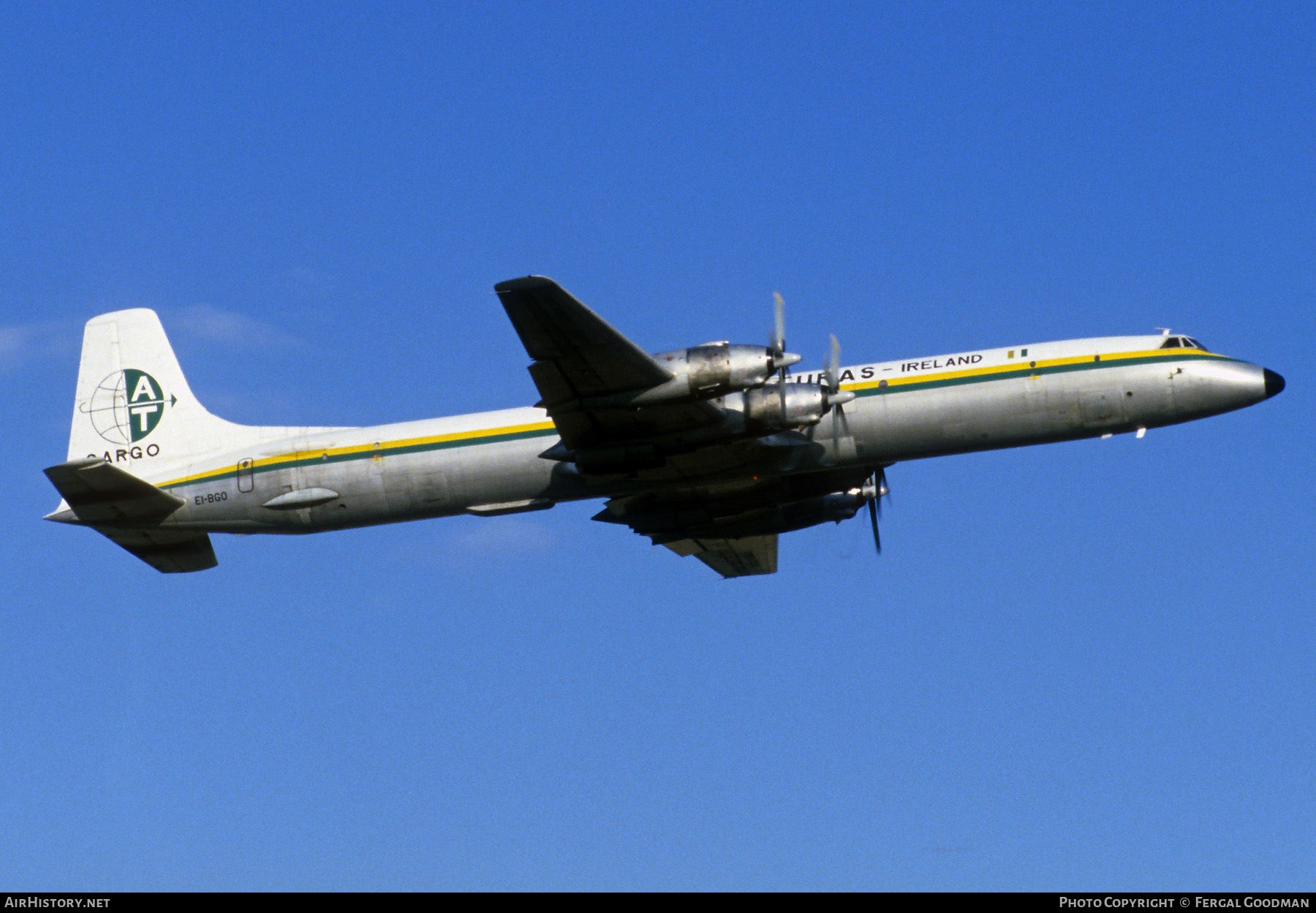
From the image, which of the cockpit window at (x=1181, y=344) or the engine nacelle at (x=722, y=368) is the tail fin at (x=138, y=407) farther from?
the cockpit window at (x=1181, y=344)

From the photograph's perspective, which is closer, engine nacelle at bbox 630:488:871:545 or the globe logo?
engine nacelle at bbox 630:488:871:545

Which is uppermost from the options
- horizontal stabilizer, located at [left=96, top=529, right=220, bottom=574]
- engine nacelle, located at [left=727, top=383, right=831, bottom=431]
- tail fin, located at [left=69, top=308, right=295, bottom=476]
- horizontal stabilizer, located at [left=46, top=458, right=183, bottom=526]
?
tail fin, located at [left=69, top=308, right=295, bottom=476]

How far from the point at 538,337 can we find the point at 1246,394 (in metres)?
18.6

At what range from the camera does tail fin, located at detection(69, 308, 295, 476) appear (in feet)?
136

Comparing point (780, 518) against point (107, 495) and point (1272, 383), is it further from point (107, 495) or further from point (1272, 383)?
point (107, 495)

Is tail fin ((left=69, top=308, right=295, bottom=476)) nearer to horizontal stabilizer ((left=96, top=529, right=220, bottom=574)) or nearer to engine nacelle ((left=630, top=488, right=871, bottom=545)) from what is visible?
horizontal stabilizer ((left=96, top=529, right=220, bottom=574))

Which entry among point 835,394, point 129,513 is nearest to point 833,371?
point 835,394

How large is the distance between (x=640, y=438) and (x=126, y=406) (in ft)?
58.9

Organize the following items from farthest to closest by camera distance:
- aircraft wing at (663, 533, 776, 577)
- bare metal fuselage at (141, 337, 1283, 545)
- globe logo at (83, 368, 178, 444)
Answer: aircraft wing at (663, 533, 776, 577) → globe logo at (83, 368, 178, 444) → bare metal fuselage at (141, 337, 1283, 545)

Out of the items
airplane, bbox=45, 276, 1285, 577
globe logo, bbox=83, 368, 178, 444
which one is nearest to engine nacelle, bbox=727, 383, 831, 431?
airplane, bbox=45, 276, 1285, 577

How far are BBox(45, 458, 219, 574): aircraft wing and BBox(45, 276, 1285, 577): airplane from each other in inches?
2.6
